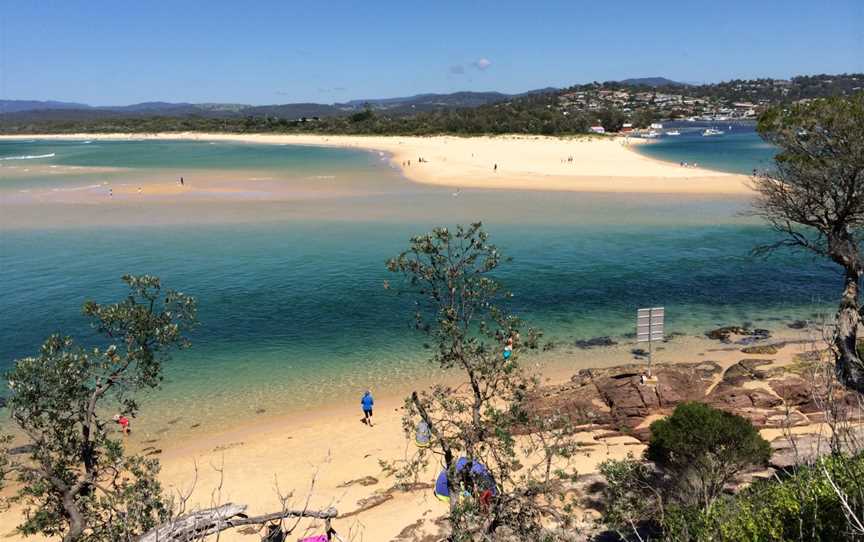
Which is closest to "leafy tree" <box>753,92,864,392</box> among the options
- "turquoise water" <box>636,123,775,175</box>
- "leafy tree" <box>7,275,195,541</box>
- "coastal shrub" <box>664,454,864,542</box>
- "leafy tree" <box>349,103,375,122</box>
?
"coastal shrub" <box>664,454,864,542</box>

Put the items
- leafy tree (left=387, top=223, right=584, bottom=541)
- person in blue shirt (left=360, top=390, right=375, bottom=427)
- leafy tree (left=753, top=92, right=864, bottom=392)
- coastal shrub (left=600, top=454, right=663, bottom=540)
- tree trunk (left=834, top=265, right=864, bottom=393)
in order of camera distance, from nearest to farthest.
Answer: leafy tree (left=387, top=223, right=584, bottom=541) < coastal shrub (left=600, top=454, right=663, bottom=540) < tree trunk (left=834, top=265, right=864, bottom=393) < leafy tree (left=753, top=92, right=864, bottom=392) < person in blue shirt (left=360, top=390, right=375, bottom=427)

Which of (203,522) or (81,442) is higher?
(81,442)

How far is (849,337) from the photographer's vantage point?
13.6m

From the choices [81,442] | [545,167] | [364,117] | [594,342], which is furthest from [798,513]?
[364,117]

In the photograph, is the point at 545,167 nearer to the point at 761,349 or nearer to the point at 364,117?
the point at 761,349

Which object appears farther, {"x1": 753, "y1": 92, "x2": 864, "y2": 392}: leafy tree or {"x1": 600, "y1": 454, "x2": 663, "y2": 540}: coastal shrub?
{"x1": 753, "y1": 92, "x2": 864, "y2": 392}: leafy tree

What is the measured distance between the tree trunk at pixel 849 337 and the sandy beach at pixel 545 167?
159 feet

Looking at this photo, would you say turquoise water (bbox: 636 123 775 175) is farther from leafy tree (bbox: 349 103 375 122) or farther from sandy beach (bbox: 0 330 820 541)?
leafy tree (bbox: 349 103 375 122)

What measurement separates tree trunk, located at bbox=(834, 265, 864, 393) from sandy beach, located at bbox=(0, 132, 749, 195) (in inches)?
1911

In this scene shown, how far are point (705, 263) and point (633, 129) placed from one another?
13391 cm

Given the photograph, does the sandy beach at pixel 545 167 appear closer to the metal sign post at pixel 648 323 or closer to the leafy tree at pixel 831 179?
the metal sign post at pixel 648 323

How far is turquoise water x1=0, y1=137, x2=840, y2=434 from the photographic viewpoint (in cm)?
2280

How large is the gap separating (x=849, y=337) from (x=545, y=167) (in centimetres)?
6683

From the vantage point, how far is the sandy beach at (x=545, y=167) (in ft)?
211
